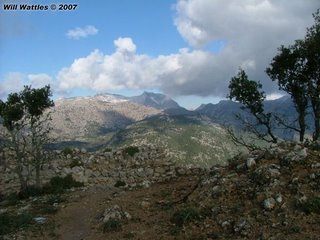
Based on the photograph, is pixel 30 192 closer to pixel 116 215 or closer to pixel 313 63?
pixel 116 215

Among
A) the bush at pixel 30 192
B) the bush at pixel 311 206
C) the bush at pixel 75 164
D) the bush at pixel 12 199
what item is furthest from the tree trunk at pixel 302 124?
the bush at pixel 12 199

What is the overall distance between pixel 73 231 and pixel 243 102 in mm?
22685

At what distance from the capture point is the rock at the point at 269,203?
15771 mm

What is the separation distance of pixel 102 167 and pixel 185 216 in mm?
26589

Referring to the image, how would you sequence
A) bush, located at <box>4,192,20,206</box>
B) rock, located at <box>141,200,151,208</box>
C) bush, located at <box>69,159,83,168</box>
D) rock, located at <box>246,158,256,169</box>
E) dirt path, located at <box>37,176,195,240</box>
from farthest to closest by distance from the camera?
bush, located at <box>69,159,83,168</box>, bush, located at <box>4,192,20,206</box>, rock, located at <box>141,200,151,208</box>, rock, located at <box>246,158,256,169</box>, dirt path, located at <box>37,176,195,240</box>

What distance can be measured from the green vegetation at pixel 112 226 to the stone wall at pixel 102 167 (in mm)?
19328

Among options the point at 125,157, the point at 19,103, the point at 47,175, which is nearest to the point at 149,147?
the point at 125,157

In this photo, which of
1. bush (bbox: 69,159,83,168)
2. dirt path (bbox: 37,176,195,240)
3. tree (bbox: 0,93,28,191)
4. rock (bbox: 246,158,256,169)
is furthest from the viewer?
bush (bbox: 69,159,83,168)

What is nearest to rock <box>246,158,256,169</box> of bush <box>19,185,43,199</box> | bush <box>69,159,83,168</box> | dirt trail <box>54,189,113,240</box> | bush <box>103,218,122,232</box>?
Answer: bush <box>103,218,122,232</box>

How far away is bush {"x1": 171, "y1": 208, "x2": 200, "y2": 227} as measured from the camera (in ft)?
56.3

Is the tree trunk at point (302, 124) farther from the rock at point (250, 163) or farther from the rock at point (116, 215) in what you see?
the rock at point (116, 215)

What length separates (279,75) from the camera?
119 feet

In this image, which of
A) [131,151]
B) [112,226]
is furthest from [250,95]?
[112,226]

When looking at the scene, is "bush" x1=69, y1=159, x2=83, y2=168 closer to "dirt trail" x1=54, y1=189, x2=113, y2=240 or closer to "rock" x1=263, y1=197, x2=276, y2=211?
"dirt trail" x1=54, y1=189, x2=113, y2=240
